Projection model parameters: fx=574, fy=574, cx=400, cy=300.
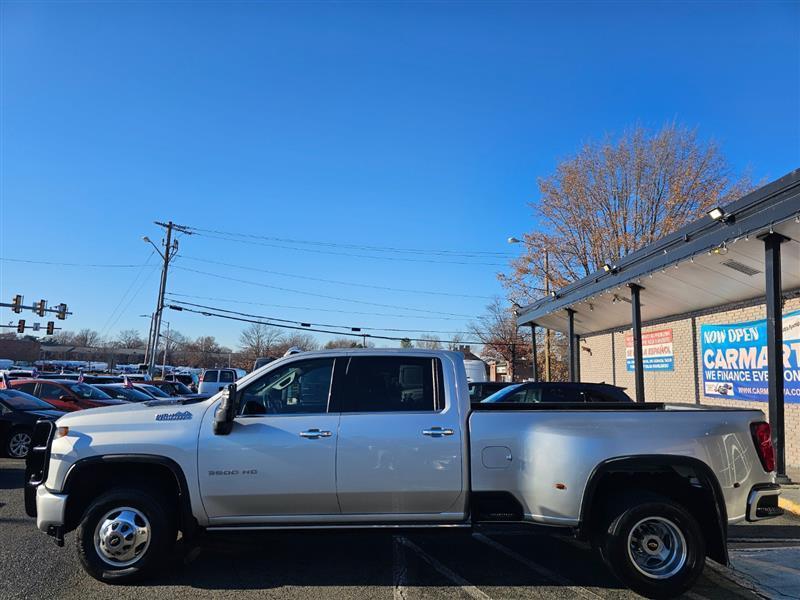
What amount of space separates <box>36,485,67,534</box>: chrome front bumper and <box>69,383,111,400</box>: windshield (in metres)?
11.6

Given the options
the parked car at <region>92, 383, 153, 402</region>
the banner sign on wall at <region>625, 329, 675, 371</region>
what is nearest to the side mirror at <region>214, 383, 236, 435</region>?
the parked car at <region>92, 383, 153, 402</region>

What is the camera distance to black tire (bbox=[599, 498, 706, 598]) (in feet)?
15.1

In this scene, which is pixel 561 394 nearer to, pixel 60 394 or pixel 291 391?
pixel 291 391

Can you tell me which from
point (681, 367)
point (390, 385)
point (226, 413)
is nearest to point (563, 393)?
point (681, 367)

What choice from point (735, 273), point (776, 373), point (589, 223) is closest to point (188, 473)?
point (776, 373)

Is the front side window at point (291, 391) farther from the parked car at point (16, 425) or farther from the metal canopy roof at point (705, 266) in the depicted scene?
the parked car at point (16, 425)

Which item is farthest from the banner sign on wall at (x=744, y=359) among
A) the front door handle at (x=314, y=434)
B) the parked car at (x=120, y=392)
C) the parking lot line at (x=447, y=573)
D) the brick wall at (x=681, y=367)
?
the parked car at (x=120, y=392)

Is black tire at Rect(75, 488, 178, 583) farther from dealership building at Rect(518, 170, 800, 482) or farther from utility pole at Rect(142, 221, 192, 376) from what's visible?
utility pole at Rect(142, 221, 192, 376)

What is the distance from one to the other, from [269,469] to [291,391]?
692 millimetres

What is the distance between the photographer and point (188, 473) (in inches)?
187

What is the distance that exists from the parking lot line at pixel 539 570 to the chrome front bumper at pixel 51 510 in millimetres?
4009

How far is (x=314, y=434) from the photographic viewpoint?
4.79 metres

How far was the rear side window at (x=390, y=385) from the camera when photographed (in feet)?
16.4

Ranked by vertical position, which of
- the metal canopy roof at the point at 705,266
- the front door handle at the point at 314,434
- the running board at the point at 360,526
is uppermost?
the metal canopy roof at the point at 705,266
